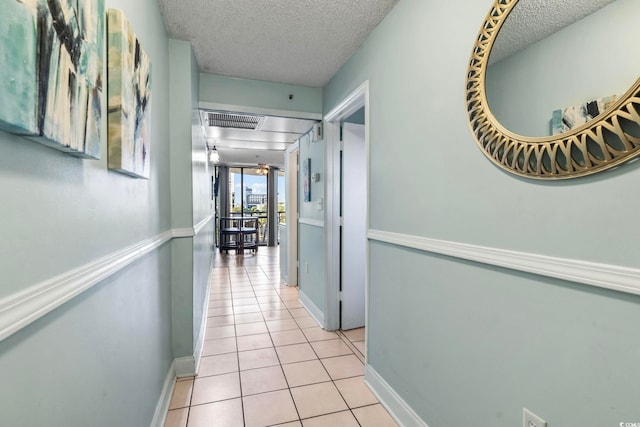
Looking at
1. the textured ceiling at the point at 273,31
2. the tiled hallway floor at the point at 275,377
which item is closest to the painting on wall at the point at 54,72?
the textured ceiling at the point at 273,31

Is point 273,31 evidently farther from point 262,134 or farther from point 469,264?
point 262,134

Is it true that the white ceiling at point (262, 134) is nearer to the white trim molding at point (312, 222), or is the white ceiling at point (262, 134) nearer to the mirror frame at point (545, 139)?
the white trim molding at point (312, 222)

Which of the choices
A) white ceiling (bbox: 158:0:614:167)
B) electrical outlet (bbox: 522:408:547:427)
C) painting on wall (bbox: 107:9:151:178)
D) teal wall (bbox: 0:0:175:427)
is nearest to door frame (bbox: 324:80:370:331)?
white ceiling (bbox: 158:0:614:167)

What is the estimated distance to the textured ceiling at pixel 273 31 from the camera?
69.4 inches

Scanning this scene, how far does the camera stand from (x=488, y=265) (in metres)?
1.18

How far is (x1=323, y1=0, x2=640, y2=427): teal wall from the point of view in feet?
2.72

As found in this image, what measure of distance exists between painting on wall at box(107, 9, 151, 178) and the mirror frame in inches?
51.4

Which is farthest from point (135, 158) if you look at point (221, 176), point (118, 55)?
point (221, 176)

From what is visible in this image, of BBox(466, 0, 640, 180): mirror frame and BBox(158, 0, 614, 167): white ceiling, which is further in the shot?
BBox(158, 0, 614, 167): white ceiling

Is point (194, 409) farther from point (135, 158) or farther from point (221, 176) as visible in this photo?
point (221, 176)

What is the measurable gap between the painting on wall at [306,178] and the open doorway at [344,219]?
566 millimetres

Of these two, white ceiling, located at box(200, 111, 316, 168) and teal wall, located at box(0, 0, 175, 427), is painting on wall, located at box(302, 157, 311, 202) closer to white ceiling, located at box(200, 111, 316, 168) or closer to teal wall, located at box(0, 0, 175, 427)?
white ceiling, located at box(200, 111, 316, 168)

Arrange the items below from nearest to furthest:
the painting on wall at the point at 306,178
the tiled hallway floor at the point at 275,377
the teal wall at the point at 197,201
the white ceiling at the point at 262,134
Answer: the tiled hallway floor at the point at 275,377 → the teal wall at the point at 197,201 → the white ceiling at the point at 262,134 → the painting on wall at the point at 306,178

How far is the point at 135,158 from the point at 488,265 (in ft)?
4.84
